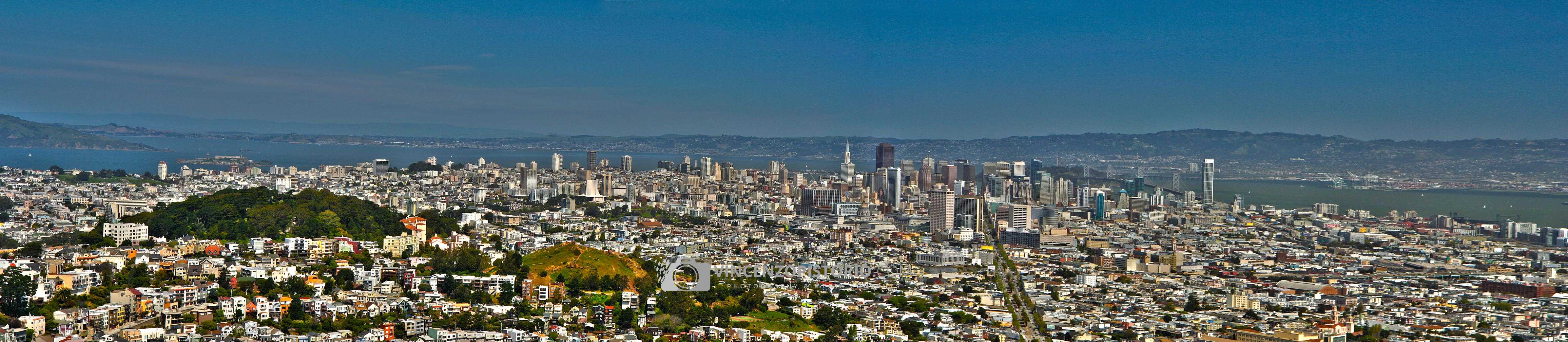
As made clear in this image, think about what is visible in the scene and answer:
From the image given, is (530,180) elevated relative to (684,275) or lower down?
elevated

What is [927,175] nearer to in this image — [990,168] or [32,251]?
[990,168]

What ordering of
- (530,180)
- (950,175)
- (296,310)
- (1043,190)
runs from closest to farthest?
(296,310) < (530,180) < (1043,190) < (950,175)

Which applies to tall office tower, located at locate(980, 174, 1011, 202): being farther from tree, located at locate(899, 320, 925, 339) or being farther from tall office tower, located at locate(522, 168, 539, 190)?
tree, located at locate(899, 320, 925, 339)

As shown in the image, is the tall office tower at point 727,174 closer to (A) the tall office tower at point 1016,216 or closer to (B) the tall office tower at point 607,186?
(B) the tall office tower at point 607,186

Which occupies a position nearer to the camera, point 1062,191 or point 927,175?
point 1062,191

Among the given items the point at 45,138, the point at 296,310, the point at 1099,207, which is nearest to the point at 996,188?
the point at 1099,207

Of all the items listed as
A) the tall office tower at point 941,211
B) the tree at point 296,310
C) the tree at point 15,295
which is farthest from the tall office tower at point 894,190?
the tree at point 15,295
